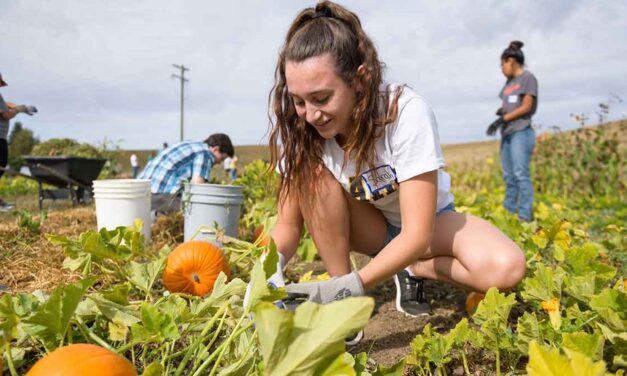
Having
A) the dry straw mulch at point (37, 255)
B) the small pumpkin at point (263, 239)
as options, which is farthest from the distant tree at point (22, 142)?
the small pumpkin at point (263, 239)

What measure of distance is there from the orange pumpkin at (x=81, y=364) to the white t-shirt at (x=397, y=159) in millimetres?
969

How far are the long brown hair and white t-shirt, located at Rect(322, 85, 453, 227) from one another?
0.12 ft

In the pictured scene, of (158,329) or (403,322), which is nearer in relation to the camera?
(158,329)

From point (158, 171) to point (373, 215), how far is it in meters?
2.68

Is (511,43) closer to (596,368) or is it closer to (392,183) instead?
(392,183)

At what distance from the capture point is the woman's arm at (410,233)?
141 cm

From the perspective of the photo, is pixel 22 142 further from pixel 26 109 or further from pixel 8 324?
pixel 8 324

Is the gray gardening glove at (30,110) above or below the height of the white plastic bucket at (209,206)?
above

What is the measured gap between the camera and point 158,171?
4141mm

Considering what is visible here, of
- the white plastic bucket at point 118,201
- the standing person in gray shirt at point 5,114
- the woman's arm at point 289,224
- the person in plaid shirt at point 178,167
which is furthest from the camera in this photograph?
the standing person in gray shirt at point 5,114

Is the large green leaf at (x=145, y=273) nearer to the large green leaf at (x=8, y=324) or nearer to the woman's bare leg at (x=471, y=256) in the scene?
the large green leaf at (x=8, y=324)

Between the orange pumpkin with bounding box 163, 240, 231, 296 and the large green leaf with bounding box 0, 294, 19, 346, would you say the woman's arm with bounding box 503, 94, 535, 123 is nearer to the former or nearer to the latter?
the orange pumpkin with bounding box 163, 240, 231, 296

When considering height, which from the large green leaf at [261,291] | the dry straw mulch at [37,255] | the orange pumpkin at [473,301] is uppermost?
the large green leaf at [261,291]

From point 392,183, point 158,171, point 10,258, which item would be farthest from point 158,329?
point 158,171
